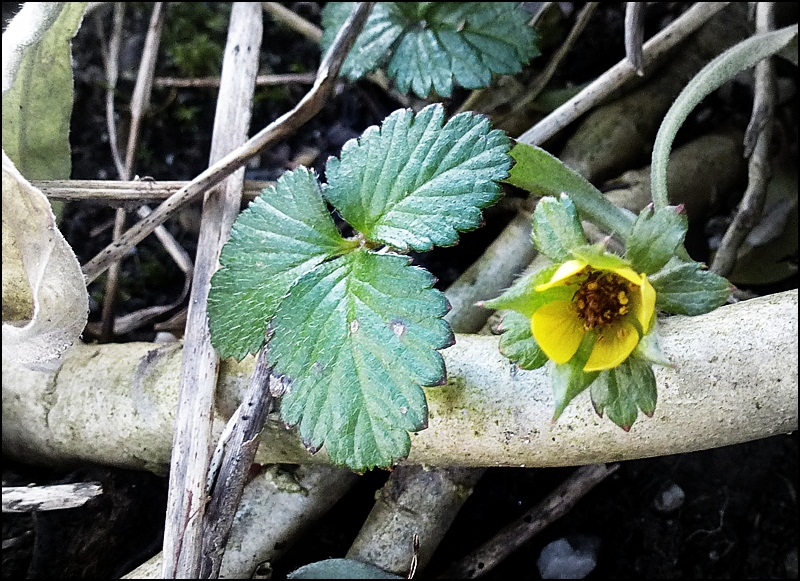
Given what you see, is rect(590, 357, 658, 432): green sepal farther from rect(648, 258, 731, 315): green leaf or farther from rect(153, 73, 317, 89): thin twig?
rect(153, 73, 317, 89): thin twig

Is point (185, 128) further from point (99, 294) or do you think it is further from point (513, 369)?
point (513, 369)

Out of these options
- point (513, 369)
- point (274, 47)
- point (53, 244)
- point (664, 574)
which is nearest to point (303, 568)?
point (513, 369)

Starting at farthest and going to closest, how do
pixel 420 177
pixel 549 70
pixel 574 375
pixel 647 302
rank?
pixel 549 70 < pixel 420 177 < pixel 574 375 < pixel 647 302

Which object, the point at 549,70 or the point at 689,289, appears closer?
the point at 689,289

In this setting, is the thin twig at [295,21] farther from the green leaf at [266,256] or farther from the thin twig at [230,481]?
the thin twig at [230,481]

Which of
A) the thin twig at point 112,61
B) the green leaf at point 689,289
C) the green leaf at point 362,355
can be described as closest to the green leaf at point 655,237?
the green leaf at point 689,289

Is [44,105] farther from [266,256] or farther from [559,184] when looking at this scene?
[559,184]

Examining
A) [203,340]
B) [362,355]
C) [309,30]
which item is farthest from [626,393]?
[309,30]
